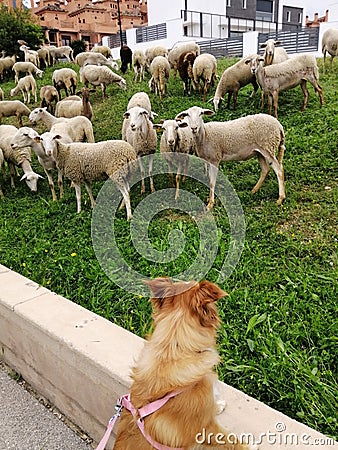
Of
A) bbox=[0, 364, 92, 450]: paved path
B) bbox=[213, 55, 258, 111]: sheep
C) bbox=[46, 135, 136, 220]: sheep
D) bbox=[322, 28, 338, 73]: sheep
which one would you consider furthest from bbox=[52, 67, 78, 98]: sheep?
bbox=[0, 364, 92, 450]: paved path

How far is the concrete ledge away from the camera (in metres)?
1.94

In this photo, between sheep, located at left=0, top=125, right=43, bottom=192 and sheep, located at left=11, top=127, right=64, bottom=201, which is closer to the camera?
sheep, located at left=11, top=127, right=64, bottom=201

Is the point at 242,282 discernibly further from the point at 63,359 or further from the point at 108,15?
the point at 108,15

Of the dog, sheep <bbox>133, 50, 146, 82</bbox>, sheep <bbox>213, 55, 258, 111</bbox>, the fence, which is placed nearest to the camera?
the dog

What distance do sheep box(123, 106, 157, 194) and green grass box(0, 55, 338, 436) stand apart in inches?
24.1

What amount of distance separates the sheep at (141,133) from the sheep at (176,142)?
0.32m

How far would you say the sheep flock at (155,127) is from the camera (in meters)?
5.72

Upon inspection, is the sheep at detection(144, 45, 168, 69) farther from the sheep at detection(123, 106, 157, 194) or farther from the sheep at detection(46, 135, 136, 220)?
the sheep at detection(46, 135, 136, 220)

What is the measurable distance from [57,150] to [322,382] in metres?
5.38

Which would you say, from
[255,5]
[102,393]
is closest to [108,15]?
[255,5]

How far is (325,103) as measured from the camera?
8977mm

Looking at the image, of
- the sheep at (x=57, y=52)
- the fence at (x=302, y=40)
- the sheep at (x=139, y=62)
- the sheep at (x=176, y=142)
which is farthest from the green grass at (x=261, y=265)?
the sheep at (x=57, y=52)

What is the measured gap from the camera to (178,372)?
1.67 metres

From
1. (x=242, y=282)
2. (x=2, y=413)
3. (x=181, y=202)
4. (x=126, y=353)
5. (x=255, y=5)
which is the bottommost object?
(x=2, y=413)
